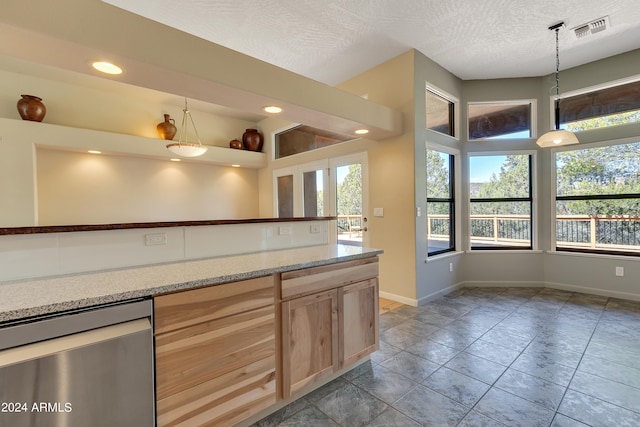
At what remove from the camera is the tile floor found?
1743mm

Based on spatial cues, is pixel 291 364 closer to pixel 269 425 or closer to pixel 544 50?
pixel 269 425

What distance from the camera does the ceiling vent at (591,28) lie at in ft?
10.1

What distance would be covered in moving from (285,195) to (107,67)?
3860 millimetres

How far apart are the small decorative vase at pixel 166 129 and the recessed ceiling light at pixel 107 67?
3.10m

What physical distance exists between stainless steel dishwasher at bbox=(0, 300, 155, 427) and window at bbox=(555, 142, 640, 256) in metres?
5.31

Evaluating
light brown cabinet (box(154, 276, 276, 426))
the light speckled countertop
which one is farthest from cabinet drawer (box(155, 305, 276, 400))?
the light speckled countertop

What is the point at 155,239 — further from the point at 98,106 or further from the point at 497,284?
the point at 497,284

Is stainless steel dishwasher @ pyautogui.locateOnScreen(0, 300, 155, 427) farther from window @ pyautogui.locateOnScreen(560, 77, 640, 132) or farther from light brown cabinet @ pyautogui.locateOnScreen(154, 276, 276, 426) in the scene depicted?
window @ pyautogui.locateOnScreen(560, 77, 640, 132)

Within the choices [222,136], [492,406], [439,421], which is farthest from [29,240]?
[222,136]

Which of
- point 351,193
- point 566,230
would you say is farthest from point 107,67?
point 566,230

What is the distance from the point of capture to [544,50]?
3652 millimetres

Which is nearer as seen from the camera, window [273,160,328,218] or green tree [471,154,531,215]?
green tree [471,154,531,215]

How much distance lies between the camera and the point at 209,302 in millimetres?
1452

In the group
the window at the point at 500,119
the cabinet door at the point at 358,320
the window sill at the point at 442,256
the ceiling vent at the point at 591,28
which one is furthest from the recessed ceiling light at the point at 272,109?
the ceiling vent at the point at 591,28
